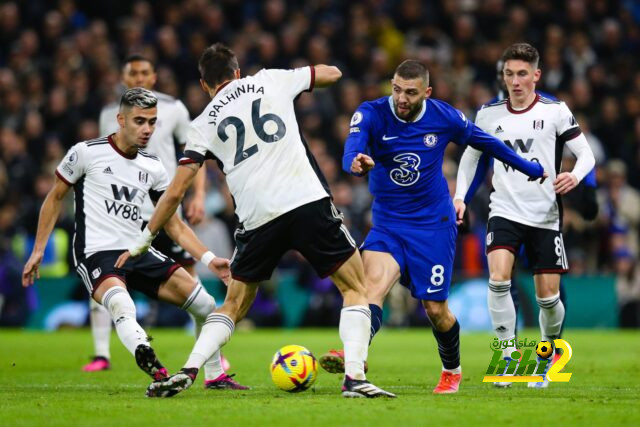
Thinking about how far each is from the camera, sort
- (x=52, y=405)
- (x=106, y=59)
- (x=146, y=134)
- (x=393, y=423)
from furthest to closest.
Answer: (x=106, y=59)
(x=146, y=134)
(x=52, y=405)
(x=393, y=423)

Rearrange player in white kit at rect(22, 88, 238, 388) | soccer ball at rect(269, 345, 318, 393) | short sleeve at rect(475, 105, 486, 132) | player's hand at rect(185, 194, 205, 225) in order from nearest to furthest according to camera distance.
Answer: soccer ball at rect(269, 345, 318, 393) → player in white kit at rect(22, 88, 238, 388) → short sleeve at rect(475, 105, 486, 132) → player's hand at rect(185, 194, 205, 225)

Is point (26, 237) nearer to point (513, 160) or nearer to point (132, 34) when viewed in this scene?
point (132, 34)

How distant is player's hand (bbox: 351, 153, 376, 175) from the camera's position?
7.24 m

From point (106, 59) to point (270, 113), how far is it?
1324 centimetres

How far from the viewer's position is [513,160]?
27.5ft

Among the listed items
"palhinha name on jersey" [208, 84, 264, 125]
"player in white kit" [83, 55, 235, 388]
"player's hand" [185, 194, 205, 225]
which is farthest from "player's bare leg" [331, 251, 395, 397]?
"player in white kit" [83, 55, 235, 388]

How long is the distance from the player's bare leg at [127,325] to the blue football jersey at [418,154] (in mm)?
2082

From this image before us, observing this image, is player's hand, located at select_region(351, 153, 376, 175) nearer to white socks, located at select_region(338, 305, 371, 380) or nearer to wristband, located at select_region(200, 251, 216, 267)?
white socks, located at select_region(338, 305, 371, 380)

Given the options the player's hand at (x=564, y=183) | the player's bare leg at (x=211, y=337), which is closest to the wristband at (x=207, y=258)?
the player's bare leg at (x=211, y=337)

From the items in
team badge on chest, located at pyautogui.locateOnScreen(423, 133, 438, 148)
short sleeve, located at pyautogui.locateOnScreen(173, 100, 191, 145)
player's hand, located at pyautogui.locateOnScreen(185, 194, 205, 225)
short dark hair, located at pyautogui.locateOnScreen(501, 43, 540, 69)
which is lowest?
player's hand, located at pyautogui.locateOnScreen(185, 194, 205, 225)

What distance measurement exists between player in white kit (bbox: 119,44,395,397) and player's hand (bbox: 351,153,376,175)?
40 centimetres

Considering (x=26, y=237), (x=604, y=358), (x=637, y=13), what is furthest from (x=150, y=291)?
A: (x=637, y=13)

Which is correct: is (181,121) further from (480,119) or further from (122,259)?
(122,259)

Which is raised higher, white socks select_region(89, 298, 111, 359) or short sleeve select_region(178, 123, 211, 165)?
short sleeve select_region(178, 123, 211, 165)
